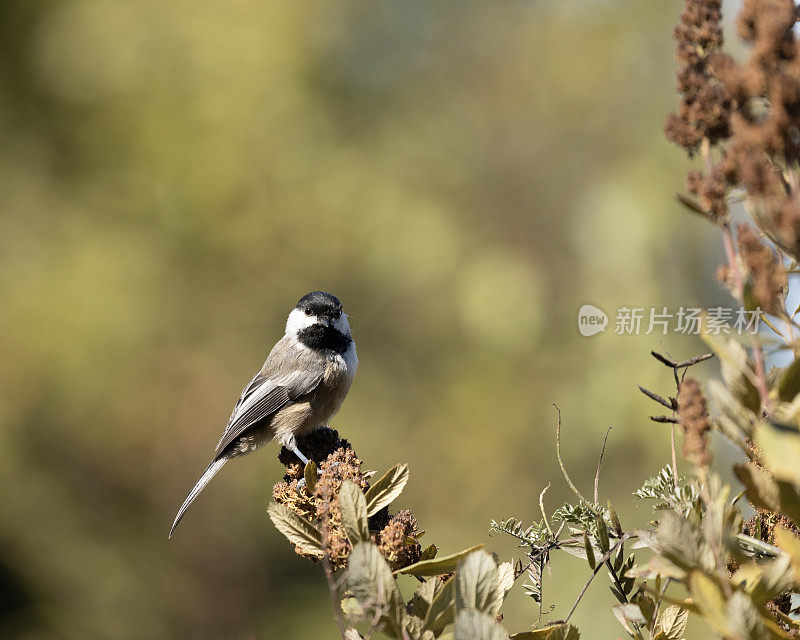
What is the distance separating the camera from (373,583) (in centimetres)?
84

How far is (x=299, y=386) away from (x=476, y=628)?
2.71 metres

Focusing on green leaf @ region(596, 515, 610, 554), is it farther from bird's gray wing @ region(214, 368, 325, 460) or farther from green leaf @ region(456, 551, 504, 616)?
A: bird's gray wing @ region(214, 368, 325, 460)

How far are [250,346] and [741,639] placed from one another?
5788 millimetres

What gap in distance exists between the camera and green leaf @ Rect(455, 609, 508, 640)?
2.39 ft

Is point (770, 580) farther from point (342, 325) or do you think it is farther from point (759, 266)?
point (342, 325)

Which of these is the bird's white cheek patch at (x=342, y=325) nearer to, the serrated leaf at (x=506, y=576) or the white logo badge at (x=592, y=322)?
the white logo badge at (x=592, y=322)

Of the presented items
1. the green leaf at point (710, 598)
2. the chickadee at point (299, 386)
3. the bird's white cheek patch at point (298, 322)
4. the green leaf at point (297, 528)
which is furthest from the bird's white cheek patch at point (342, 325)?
the green leaf at point (710, 598)

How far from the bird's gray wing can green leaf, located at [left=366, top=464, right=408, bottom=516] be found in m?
2.20

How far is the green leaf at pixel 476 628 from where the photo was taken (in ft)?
2.39

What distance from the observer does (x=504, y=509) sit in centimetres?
591

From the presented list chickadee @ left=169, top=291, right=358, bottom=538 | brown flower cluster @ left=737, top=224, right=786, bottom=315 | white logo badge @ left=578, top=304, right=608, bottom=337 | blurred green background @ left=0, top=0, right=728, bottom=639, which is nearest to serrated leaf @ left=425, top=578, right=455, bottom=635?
brown flower cluster @ left=737, top=224, right=786, bottom=315

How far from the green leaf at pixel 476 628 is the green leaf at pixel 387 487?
1.33 feet

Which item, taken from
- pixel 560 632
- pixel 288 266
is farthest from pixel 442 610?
pixel 288 266

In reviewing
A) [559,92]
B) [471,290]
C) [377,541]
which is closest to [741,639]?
[377,541]
